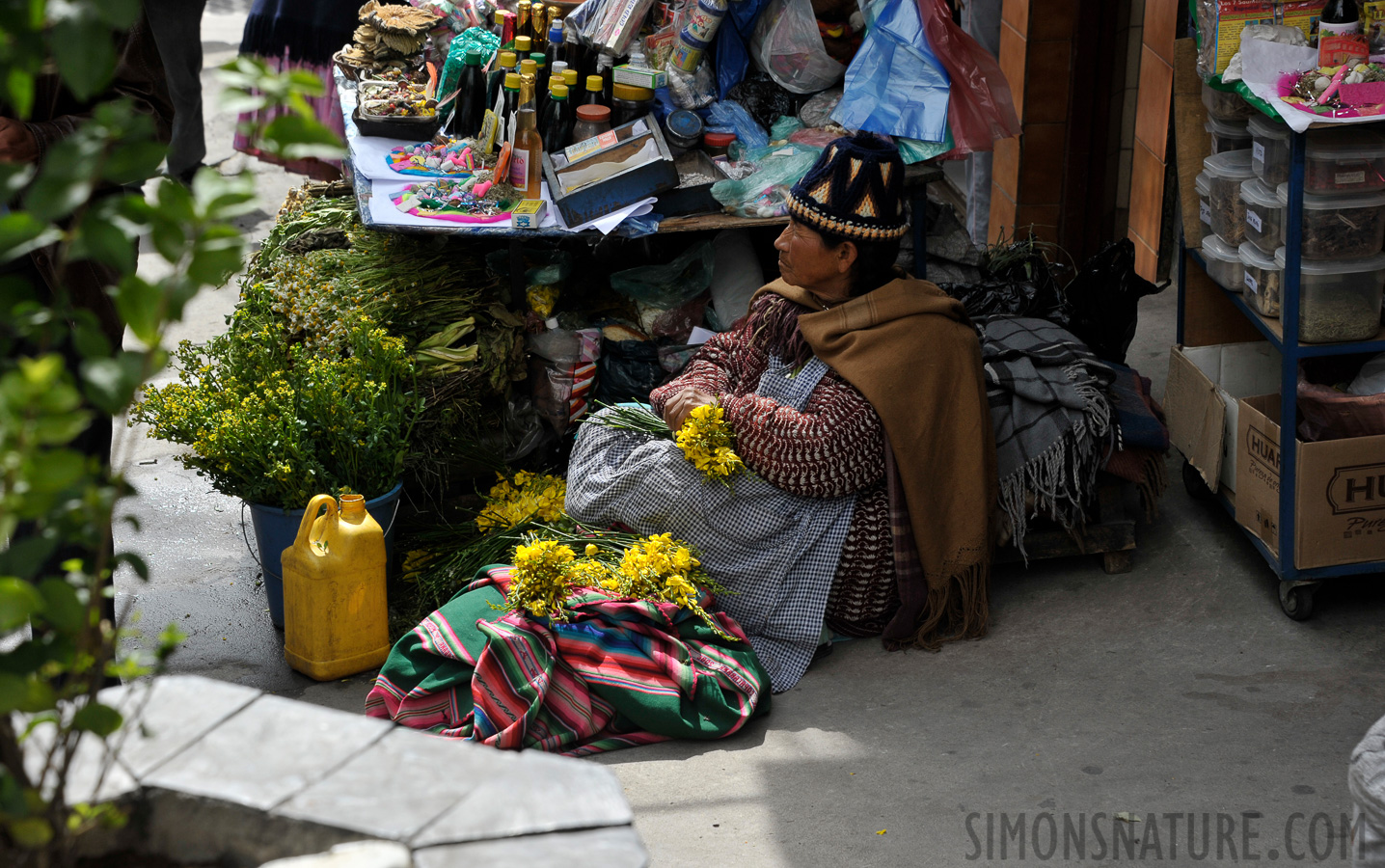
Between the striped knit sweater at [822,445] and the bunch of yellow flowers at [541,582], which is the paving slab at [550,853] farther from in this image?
the striped knit sweater at [822,445]

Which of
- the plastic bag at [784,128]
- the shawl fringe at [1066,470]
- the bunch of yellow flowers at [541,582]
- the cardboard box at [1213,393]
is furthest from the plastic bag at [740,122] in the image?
the bunch of yellow flowers at [541,582]

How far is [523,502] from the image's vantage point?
384 cm

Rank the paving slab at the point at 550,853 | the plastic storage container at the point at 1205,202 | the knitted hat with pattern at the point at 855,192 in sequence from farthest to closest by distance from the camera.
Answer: the plastic storage container at the point at 1205,202 < the knitted hat with pattern at the point at 855,192 < the paving slab at the point at 550,853

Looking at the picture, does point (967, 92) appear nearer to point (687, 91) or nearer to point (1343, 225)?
point (687, 91)

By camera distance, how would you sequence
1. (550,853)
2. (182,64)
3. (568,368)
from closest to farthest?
(550,853) < (568,368) < (182,64)

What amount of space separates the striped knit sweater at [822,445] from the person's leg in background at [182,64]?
3546 millimetres

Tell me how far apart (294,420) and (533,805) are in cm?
228

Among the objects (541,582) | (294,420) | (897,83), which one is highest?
(897,83)

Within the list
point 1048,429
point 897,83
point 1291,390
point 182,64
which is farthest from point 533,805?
point 182,64

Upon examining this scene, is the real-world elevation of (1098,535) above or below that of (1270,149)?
below

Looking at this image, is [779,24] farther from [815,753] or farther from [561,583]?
[815,753]

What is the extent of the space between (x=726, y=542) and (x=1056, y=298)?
1372mm

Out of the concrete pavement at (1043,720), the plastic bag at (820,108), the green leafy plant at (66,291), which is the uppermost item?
the green leafy plant at (66,291)

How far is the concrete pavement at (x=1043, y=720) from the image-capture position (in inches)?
108
